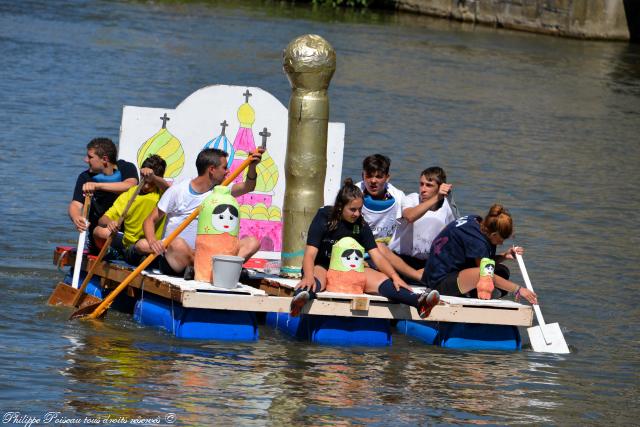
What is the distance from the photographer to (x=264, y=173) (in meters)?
12.5

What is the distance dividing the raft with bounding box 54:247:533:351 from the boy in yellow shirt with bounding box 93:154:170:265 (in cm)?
17

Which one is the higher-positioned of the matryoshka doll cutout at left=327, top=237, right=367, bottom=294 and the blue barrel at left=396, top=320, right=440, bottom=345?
the matryoshka doll cutout at left=327, top=237, right=367, bottom=294

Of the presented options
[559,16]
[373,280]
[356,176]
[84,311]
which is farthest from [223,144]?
[559,16]

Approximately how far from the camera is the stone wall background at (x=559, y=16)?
3919cm

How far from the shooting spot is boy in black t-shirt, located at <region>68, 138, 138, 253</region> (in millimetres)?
11234

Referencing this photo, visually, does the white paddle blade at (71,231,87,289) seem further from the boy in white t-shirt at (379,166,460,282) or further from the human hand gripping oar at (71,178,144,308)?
the boy in white t-shirt at (379,166,460,282)

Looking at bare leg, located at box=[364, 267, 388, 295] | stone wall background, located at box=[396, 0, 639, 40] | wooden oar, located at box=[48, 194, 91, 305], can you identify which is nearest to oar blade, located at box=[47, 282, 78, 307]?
wooden oar, located at box=[48, 194, 91, 305]

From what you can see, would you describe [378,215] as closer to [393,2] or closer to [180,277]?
[180,277]

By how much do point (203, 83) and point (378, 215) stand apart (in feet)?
47.7

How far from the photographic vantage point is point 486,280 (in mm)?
10633

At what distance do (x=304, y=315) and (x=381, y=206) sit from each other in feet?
4.75

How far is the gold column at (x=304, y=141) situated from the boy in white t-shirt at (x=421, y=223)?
0.74m

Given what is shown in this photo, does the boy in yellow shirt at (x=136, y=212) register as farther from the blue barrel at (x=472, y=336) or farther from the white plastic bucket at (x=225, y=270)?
the blue barrel at (x=472, y=336)

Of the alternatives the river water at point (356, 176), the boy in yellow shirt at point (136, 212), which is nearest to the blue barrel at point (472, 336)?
the river water at point (356, 176)
